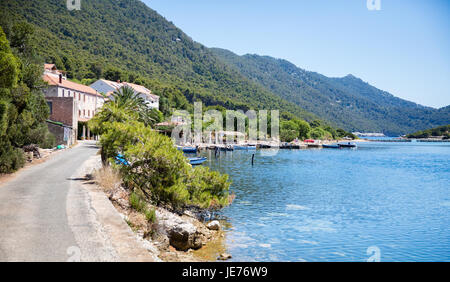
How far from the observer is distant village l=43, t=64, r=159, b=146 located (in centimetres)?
4712

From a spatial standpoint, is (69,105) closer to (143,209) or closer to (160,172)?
(160,172)

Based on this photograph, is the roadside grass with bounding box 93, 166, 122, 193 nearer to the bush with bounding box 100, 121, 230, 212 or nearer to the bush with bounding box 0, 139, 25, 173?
the bush with bounding box 100, 121, 230, 212

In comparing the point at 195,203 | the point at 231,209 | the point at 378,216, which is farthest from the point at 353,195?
the point at 195,203

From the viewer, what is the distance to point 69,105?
52000 millimetres

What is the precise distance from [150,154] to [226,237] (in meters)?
5.80

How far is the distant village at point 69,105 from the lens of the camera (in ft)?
155

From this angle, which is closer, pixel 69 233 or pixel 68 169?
pixel 69 233

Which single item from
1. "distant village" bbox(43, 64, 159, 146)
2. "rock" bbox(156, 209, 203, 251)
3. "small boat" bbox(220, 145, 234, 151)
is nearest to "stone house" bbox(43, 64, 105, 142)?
"distant village" bbox(43, 64, 159, 146)

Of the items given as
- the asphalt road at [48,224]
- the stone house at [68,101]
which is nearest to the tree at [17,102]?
the asphalt road at [48,224]

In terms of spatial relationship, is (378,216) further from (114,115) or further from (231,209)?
(114,115)

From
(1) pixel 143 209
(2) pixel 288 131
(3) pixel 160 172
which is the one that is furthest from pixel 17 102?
(2) pixel 288 131

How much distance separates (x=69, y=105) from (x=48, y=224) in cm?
4383

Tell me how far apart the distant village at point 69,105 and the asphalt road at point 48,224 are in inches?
539

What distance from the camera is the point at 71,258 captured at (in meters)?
8.88
